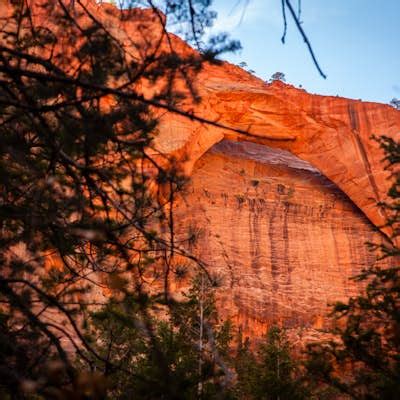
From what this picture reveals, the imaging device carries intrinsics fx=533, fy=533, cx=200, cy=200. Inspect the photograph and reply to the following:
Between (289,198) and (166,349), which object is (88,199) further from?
(289,198)

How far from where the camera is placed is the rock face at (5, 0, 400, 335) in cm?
2250

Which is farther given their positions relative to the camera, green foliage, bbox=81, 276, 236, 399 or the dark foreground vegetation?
green foliage, bbox=81, 276, 236, 399

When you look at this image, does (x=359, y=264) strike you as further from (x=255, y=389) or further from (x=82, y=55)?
(x=82, y=55)

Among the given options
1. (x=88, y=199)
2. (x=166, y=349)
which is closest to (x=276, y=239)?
(x=166, y=349)

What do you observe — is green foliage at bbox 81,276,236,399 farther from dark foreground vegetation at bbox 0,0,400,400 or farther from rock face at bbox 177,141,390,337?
rock face at bbox 177,141,390,337

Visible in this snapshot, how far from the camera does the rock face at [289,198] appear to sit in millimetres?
22500

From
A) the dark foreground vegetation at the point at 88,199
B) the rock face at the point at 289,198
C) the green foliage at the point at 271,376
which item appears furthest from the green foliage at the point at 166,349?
the rock face at the point at 289,198

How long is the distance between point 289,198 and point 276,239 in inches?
83.6

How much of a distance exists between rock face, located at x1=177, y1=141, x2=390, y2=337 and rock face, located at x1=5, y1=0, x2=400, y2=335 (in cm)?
5

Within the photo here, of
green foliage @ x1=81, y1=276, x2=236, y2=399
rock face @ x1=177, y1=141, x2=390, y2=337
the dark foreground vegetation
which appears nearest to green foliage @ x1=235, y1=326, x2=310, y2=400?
green foliage @ x1=81, y1=276, x2=236, y2=399

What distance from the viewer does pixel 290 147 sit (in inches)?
961

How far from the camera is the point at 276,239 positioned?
77.8ft

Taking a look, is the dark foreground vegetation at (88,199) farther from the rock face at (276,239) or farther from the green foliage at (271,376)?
the rock face at (276,239)

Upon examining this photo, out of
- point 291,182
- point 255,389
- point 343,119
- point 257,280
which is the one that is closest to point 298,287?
point 257,280
